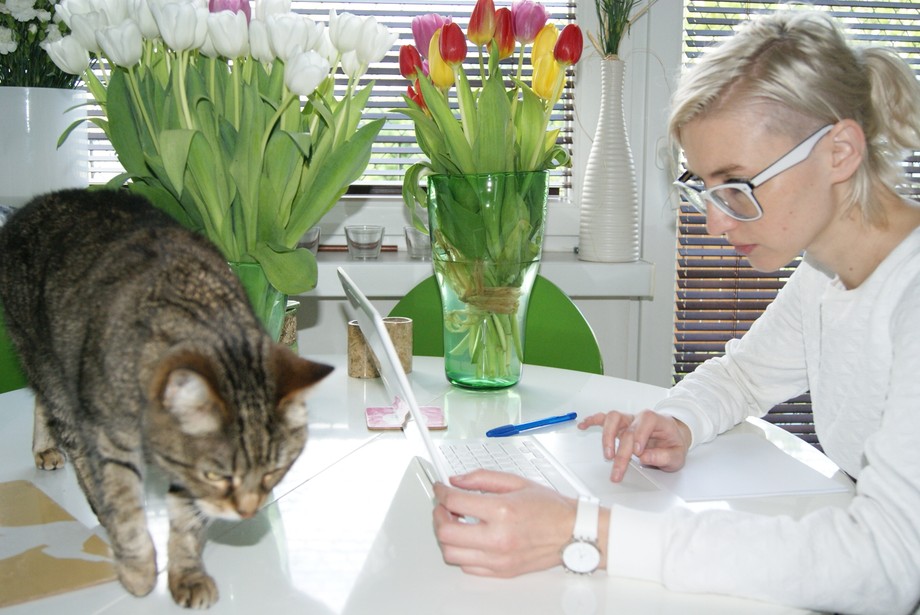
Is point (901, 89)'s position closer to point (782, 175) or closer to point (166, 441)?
point (782, 175)

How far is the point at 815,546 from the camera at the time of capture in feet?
2.74

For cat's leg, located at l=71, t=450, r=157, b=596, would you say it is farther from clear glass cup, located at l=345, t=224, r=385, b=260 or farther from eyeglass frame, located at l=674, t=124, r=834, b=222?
clear glass cup, located at l=345, t=224, r=385, b=260

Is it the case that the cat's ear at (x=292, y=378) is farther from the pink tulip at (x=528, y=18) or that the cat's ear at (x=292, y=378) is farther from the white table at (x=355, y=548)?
the pink tulip at (x=528, y=18)

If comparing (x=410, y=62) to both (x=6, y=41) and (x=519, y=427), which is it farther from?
(x=6, y=41)

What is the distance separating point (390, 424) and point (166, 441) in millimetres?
600

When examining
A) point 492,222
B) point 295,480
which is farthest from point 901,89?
point 295,480

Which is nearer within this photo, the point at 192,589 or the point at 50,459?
the point at 192,589

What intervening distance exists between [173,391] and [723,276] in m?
2.19

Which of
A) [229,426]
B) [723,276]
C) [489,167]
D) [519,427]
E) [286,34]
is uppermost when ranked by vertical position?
[286,34]

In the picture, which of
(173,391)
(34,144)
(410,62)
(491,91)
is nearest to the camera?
(173,391)

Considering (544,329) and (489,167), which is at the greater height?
(489,167)

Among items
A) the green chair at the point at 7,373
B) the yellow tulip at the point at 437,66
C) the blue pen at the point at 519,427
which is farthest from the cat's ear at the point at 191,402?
the green chair at the point at 7,373

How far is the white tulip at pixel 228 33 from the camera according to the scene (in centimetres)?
110

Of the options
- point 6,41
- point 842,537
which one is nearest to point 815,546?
point 842,537
